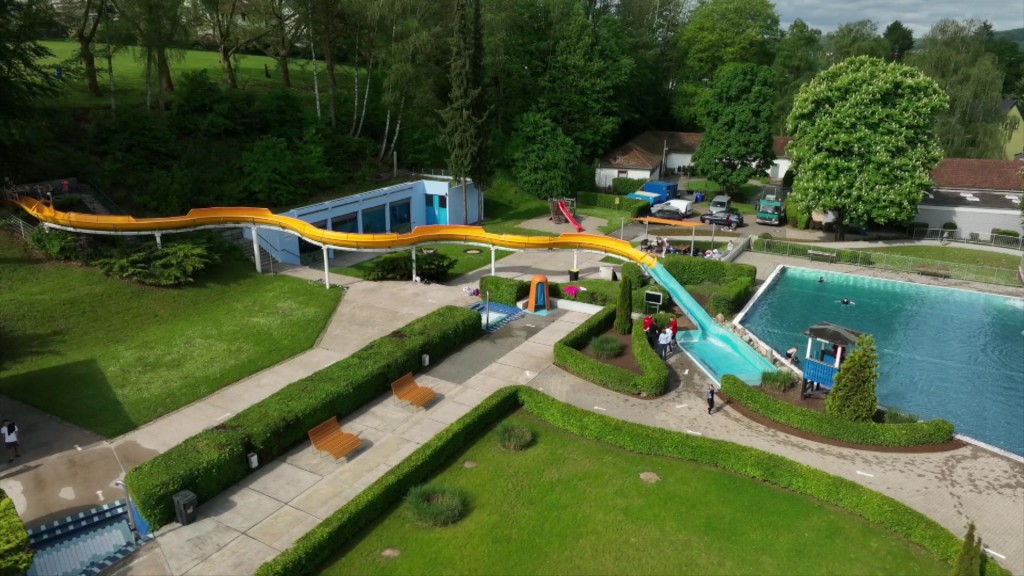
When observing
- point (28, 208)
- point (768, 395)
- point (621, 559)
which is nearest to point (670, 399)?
point (768, 395)

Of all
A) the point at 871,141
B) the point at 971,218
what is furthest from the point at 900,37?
the point at 871,141

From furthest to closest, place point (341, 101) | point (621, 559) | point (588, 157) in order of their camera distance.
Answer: point (588, 157), point (341, 101), point (621, 559)

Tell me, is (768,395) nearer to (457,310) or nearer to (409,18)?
(457,310)

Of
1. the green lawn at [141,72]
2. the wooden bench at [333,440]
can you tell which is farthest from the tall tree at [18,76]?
the wooden bench at [333,440]

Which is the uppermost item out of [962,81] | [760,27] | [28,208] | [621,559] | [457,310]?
[760,27]

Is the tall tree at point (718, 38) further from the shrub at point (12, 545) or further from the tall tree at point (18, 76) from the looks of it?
the shrub at point (12, 545)

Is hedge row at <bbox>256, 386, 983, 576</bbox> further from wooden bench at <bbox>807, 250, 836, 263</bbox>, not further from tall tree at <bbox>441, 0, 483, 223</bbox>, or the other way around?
wooden bench at <bbox>807, 250, 836, 263</bbox>

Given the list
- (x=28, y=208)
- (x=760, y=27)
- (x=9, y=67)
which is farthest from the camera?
(x=760, y=27)
